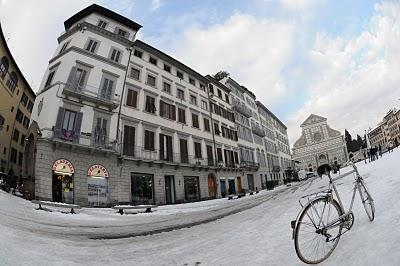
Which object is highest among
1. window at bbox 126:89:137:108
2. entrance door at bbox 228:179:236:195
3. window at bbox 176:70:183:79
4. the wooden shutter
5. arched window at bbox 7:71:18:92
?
arched window at bbox 7:71:18:92

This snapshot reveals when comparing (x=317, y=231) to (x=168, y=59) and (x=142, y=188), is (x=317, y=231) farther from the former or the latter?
(x=168, y=59)

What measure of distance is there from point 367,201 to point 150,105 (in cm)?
2514

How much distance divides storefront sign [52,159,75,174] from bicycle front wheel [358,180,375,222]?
1946cm

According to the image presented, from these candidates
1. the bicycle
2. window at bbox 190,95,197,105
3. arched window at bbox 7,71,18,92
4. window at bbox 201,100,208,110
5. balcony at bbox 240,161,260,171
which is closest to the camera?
the bicycle

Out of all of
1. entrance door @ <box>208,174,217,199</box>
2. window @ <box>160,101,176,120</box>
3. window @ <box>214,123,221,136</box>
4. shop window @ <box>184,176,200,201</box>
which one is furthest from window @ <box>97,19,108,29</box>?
entrance door @ <box>208,174,217,199</box>

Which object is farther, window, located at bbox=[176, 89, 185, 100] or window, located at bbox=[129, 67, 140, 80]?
window, located at bbox=[176, 89, 185, 100]

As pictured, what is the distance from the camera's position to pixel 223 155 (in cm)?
3875

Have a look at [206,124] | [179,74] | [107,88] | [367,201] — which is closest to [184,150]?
[206,124]

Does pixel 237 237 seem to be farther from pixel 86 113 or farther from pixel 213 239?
pixel 86 113

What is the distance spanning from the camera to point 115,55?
86.6ft

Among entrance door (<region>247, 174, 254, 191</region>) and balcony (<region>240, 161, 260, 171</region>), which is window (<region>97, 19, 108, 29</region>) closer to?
balcony (<region>240, 161, 260, 171</region>)

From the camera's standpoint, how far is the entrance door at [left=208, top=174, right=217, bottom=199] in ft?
111

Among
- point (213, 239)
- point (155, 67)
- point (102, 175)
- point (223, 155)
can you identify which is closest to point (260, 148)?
point (223, 155)

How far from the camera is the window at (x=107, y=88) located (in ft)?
78.3
